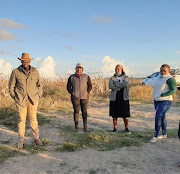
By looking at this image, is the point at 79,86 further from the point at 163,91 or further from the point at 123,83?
the point at 163,91

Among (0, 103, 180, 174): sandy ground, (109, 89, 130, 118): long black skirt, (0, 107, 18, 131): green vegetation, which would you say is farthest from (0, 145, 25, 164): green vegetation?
(109, 89, 130, 118): long black skirt

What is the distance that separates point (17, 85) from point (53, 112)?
173 inches

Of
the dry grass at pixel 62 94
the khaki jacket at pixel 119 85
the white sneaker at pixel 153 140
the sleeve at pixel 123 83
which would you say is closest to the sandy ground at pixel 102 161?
the white sneaker at pixel 153 140

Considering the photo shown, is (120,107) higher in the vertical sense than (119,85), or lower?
lower

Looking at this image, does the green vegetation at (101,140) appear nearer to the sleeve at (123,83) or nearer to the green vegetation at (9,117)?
the sleeve at (123,83)

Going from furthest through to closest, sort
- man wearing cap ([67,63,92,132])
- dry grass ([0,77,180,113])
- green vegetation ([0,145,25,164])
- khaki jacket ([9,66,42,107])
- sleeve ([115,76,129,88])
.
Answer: dry grass ([0,77,180,113]) → man wearing cap ([67,63,92,132]) → sleeve ([115,76,129,88]) → khaki jacket ([9,66,42,107]) → green vegetation ([0,145,25,164])

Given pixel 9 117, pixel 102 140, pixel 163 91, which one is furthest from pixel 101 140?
pixel 9 117

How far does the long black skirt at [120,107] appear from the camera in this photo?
5.84 m

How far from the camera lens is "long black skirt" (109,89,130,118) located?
584cm

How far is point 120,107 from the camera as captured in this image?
233 inches

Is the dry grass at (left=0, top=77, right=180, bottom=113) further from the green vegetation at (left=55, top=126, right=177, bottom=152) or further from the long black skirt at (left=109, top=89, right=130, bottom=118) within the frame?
the green vegetation at (left=55, top=126, right=177, bottom=152)

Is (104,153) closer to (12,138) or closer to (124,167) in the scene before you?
(124,167)

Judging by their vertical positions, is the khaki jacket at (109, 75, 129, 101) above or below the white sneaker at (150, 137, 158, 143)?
above

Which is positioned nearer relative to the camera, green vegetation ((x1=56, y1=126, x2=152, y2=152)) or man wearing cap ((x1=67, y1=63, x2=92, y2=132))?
green vegetation ((x1=56, y1=126, x2=152, y2=152))
